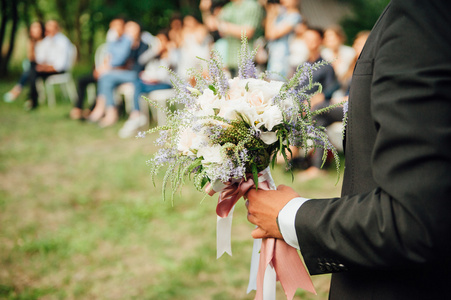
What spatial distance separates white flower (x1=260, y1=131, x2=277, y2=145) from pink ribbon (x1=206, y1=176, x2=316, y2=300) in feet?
0.57

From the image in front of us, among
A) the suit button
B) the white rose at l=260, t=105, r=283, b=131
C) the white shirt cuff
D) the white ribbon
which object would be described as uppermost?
the white rose at l=260, t=105, r=283, b=131

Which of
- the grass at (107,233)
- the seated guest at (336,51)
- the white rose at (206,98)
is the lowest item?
the grass at (107,233)

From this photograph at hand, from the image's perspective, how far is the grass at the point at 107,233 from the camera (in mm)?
3385

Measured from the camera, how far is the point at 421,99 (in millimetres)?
930

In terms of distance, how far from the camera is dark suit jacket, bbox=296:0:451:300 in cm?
93

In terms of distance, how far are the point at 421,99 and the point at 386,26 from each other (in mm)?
242

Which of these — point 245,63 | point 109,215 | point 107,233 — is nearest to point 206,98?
point 245,63

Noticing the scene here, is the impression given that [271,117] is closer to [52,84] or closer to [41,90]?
[52,84]

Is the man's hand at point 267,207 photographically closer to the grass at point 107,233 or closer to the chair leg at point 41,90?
the grass at point 107,233

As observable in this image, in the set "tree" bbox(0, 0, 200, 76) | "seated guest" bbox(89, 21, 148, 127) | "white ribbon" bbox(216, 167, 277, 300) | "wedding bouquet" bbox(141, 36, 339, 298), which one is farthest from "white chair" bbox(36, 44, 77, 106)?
"wedding bouquet" bbox(141, 36, 339, 298)

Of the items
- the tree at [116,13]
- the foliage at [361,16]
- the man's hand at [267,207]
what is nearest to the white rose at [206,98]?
the man's hand at [267,207]

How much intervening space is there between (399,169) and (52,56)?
1144 cm

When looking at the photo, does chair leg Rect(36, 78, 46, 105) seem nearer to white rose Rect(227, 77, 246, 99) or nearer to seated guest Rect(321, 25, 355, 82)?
seated guest Rect(321, 25, 355, 82)

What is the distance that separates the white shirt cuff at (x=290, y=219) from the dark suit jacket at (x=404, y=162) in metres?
0.11
